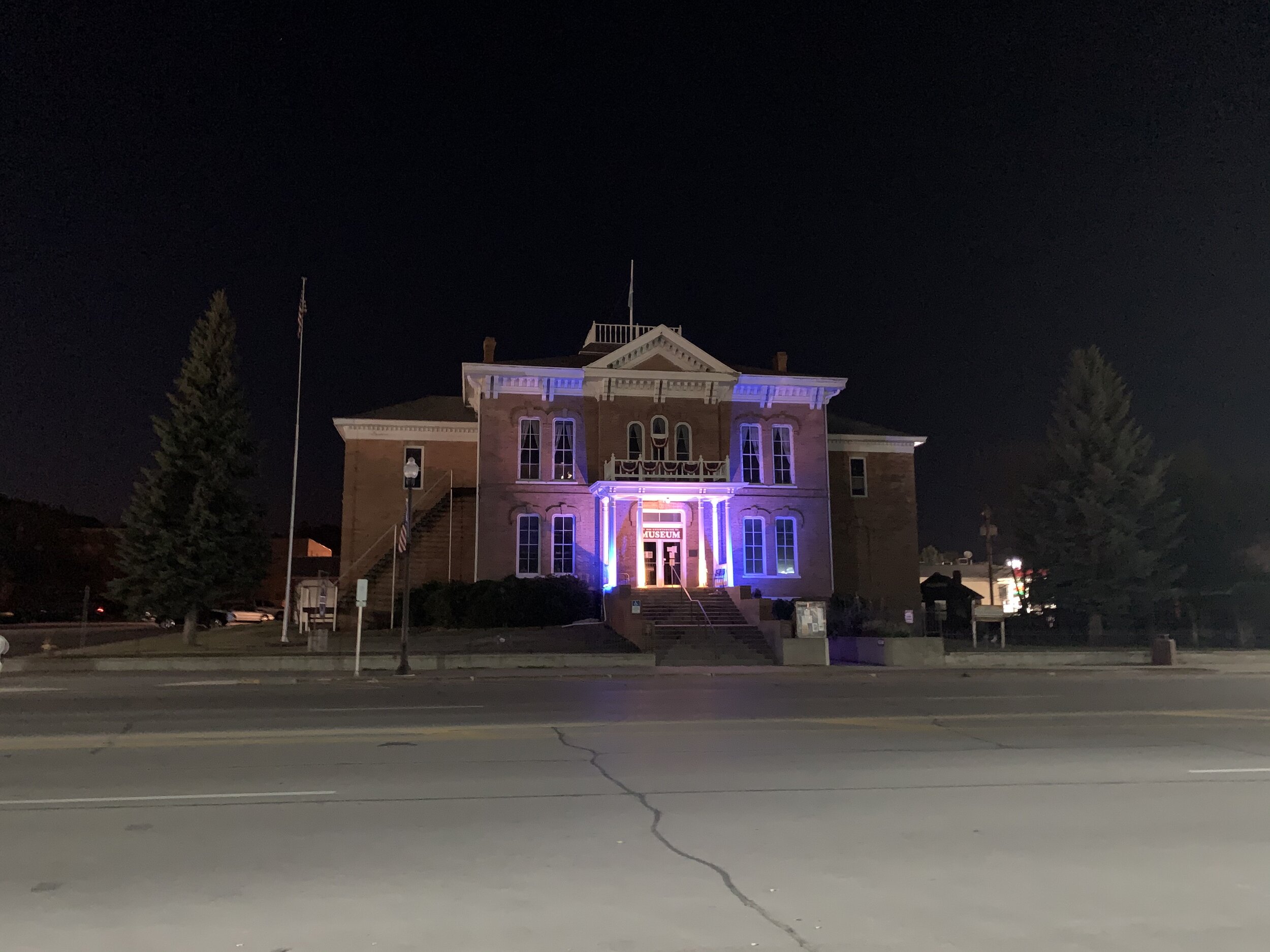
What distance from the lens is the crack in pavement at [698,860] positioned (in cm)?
485

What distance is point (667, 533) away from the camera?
36594 millimetres

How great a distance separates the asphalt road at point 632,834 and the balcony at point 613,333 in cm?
2859

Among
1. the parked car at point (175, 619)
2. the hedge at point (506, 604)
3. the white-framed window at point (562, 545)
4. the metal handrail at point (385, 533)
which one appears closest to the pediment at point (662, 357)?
the white-framed window at point (562, 545)

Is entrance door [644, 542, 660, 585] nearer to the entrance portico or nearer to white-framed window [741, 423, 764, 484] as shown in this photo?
the entrance portico

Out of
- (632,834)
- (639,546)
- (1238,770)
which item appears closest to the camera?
(632,834)

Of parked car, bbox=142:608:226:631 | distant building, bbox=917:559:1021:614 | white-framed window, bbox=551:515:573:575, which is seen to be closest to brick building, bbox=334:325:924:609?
white-framed window, bbox=551:515:573:575

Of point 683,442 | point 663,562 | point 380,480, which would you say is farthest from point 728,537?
point 380,480

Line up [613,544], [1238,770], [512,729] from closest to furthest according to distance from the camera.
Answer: [1238,770] < [512,729] < [613,544]

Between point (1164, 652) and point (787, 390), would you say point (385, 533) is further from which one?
point (1164, 652)

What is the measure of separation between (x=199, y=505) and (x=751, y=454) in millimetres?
21570

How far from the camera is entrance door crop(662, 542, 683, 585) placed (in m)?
36.3

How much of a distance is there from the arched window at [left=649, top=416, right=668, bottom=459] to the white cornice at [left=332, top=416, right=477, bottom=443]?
8.02m

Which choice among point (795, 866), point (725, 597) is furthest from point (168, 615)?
point (795, 866)

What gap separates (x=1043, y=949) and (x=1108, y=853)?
214 centimetres
